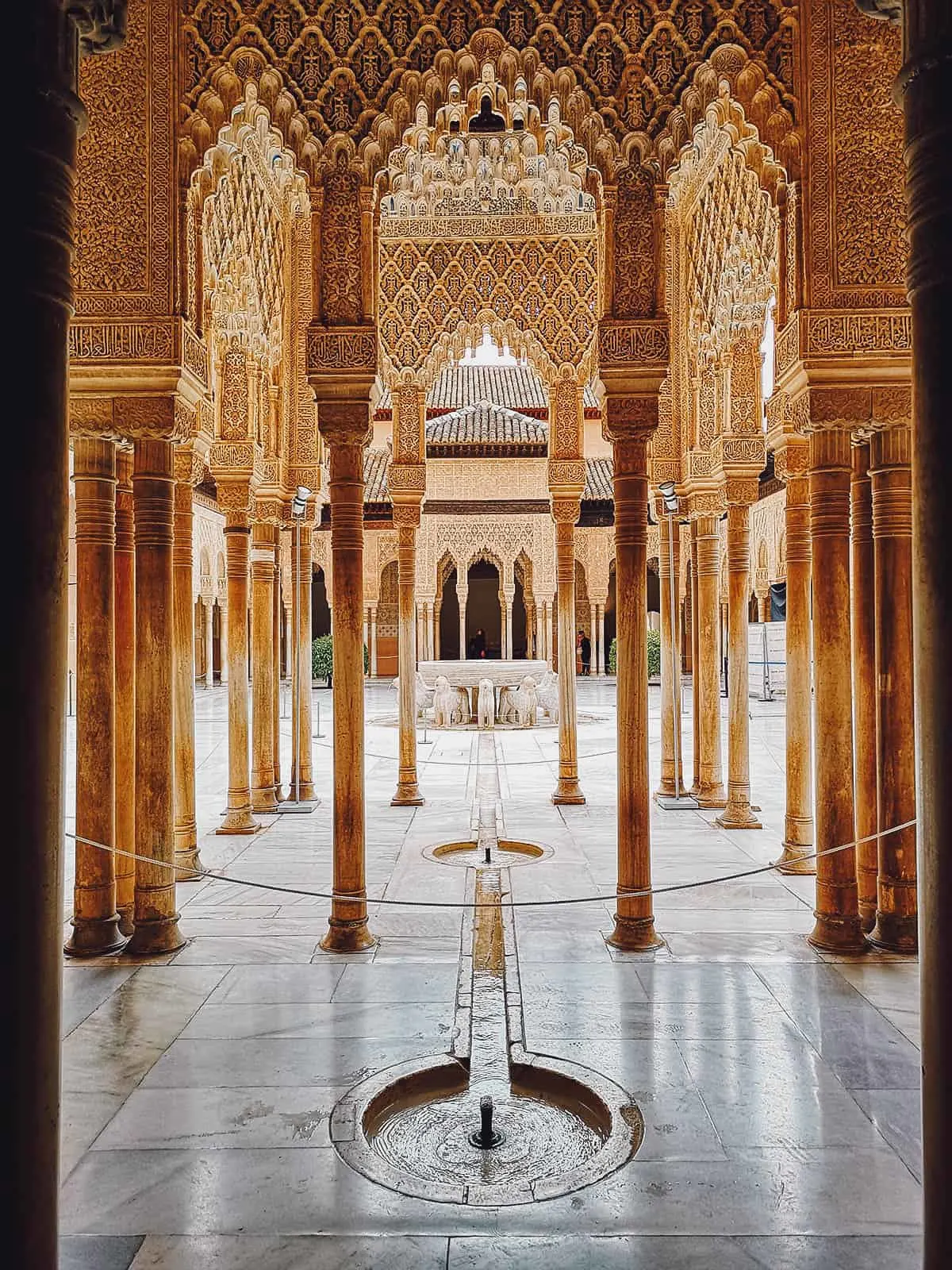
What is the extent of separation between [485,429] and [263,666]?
60.2 ft

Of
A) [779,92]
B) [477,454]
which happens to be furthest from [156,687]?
[477,454]

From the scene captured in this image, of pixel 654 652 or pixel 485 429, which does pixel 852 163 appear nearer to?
pixel 654 652

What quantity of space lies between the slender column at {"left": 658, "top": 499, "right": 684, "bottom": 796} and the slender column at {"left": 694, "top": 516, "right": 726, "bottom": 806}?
0.23 meters

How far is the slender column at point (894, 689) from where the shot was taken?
4.41 metres

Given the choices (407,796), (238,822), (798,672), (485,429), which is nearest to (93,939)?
(238,822)

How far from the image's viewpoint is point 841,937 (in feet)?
14.4

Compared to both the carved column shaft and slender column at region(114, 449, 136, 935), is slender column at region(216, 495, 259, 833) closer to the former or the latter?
the carved column shaft

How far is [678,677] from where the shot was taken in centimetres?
839

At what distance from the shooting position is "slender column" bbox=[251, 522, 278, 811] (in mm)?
7676

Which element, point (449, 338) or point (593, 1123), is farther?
point (449, 338)

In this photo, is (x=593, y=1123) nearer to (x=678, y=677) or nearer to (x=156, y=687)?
(x=156, y=687)

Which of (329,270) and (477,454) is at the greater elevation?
(477,454)

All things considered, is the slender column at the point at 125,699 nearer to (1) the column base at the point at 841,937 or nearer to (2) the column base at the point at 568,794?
(1) the column base at the point at 841,937

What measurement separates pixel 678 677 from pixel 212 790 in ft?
16.5
